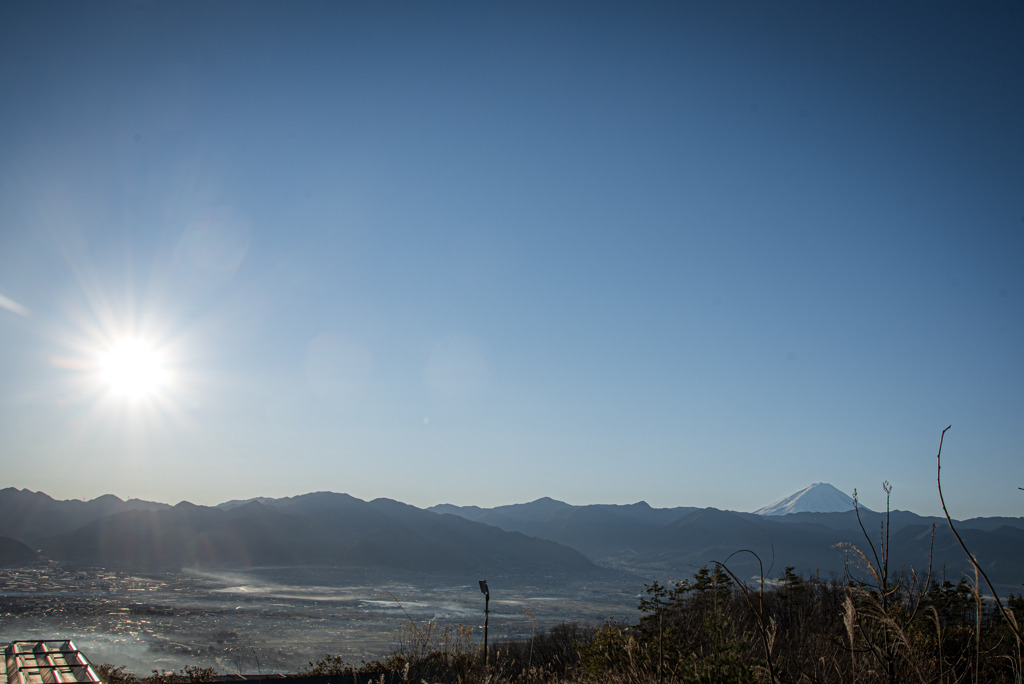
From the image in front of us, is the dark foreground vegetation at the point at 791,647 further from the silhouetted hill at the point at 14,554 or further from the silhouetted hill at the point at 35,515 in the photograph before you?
the silhouetted hill at the point at 35,515

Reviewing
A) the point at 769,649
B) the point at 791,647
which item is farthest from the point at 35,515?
the point at 769,649

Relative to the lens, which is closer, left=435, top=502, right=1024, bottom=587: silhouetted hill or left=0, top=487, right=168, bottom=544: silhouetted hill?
left=435, top=502, right=1024, bottom=587: silhouetted hill

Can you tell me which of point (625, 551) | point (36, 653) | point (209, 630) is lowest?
point (625, 551)

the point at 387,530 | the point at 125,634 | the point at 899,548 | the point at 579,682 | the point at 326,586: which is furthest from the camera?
the point at 899,548

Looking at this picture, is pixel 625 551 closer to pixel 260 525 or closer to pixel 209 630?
pixel 260 525

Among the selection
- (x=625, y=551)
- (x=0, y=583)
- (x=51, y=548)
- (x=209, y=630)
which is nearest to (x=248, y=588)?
(x=0, y=583)

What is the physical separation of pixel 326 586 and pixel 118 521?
59019 millimetres

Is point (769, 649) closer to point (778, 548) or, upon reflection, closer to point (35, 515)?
point (778, 548)

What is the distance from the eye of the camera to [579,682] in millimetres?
7281

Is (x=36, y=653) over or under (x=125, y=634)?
over

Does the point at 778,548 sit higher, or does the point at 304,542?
the point at 304,542

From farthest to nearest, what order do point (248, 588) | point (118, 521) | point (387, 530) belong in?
1. point (387, 530)
2. point (118, 521)
3. point (248, 588)

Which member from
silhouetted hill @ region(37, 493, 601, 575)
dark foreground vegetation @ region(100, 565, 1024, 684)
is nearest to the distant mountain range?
silhouetted hill @ region(37, 493, 601, 575)

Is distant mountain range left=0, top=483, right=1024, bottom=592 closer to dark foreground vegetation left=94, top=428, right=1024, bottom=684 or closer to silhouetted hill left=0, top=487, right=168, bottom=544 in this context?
silhouetted hill left=0, top=487, right=168, bottom=544
